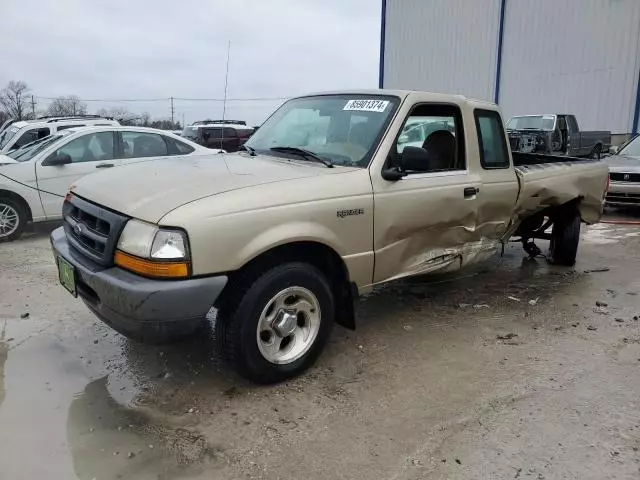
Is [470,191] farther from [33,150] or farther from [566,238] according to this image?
[33,150]

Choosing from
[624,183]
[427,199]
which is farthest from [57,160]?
[624,183]

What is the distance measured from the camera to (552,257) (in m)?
6.58

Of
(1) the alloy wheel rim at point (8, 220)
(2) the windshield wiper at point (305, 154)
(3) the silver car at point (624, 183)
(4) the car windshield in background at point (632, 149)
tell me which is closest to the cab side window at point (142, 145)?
(1) the alloy wheel rim at point (8, 220)

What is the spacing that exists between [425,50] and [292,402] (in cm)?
2804

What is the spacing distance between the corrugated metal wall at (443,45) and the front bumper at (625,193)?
18.2 m

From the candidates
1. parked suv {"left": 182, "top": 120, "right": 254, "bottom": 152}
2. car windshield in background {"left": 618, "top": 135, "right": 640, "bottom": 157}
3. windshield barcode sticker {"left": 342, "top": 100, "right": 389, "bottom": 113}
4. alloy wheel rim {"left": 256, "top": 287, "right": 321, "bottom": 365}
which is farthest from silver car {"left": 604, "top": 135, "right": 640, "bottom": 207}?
parked suv {"left": 182, "top": 120, "right": 254, "bottom": 152}

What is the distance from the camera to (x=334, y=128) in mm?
4137

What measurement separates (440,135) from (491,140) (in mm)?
575

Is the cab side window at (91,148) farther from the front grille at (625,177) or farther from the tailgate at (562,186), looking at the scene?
the front grille at (625,177)

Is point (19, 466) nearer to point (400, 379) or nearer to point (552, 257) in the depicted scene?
point (400, 379)

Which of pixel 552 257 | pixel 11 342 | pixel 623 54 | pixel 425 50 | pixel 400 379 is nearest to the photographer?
pixel 400 379

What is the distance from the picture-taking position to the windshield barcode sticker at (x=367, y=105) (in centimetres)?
407

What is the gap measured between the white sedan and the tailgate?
4695 millimetres

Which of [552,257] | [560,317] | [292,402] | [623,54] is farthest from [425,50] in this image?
[292,402]
